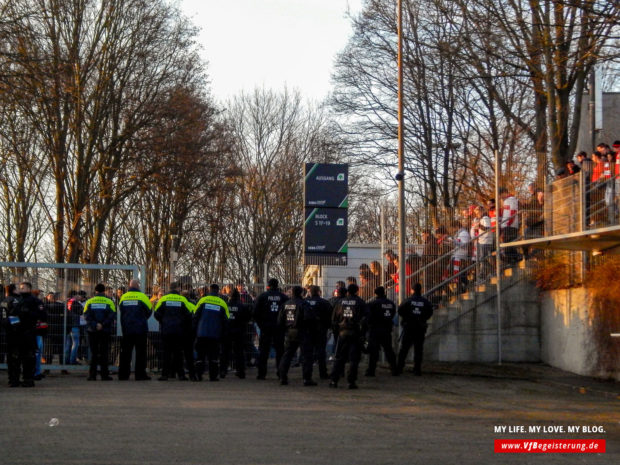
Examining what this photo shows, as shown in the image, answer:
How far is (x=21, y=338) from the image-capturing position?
1784cm

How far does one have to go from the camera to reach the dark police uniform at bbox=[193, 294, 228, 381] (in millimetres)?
19672

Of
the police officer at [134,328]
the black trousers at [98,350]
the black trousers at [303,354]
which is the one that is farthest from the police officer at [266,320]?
the black trousers at [98,350]

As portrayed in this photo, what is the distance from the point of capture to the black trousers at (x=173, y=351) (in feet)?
64.4

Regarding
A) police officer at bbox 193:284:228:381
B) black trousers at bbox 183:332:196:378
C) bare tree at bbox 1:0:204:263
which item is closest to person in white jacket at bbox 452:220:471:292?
police officer at bbox 193:284:228:381

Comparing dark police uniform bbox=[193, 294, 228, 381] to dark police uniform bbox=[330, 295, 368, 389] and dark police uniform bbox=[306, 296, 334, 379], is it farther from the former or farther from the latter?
dark police uniform bbox=[330, 295, 368, 389]

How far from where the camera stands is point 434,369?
72.1ft

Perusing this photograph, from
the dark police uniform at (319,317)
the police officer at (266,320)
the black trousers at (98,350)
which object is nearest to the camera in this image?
the dark police uniform at (319,317)

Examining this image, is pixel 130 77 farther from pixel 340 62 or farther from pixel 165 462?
pixel 165 462

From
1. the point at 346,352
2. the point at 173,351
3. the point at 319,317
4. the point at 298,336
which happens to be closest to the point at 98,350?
the point at 173,351

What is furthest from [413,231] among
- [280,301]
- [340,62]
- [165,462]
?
[165,462]

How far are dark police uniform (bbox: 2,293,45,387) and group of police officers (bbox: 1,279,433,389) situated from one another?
0.02 metres

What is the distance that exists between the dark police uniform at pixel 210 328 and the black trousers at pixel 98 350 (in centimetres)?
179

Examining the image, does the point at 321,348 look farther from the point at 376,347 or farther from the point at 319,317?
the point at 376,347

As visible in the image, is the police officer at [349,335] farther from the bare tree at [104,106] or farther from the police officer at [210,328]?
the bare tree at [104,106]
